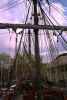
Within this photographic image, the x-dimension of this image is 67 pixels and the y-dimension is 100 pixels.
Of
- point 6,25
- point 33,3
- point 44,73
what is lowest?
point 44,73

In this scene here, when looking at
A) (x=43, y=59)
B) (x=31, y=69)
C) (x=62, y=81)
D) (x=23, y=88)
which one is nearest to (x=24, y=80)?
(x=23, y=88)

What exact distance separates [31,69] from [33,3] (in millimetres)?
2284

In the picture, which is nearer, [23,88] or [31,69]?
[23,88]

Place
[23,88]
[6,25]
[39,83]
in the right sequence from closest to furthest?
[23,88] → [39,83] → [6,25]

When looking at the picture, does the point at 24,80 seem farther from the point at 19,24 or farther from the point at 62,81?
the point at 19,24

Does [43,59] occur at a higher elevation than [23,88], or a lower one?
higher

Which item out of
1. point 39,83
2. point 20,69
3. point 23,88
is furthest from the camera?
point 20,69

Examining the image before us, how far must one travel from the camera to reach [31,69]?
8305 mm

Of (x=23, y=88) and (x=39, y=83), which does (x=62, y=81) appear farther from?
(x=23, y=88)

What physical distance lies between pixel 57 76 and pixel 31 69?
38.7 inches

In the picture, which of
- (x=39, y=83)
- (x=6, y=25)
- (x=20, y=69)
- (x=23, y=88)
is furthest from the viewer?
(x=6, y=25)

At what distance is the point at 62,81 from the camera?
8.34 metres

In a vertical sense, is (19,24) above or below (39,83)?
above

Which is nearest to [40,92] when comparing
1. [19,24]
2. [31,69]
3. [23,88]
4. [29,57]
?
[23,88]
